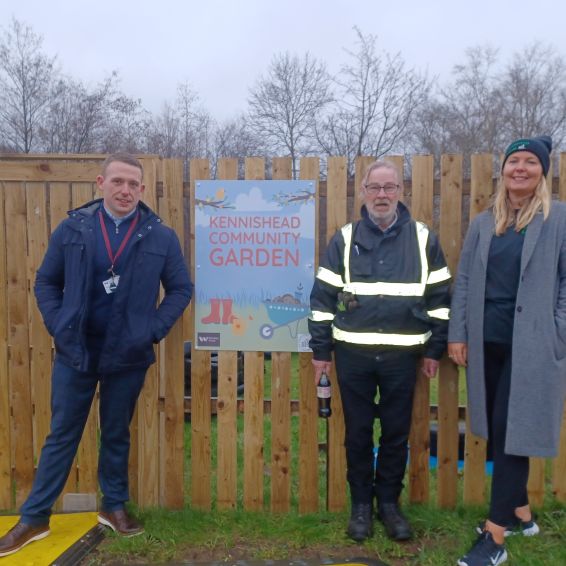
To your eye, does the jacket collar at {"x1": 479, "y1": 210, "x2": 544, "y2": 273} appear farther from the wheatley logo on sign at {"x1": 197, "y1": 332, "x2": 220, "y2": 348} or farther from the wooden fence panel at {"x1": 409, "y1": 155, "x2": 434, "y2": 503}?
the wheatley logo on sign at {"x1": 197, "y1": 332, "x2": 220, "y2": 348}

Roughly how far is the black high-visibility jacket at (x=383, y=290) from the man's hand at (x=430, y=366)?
0.05 meters

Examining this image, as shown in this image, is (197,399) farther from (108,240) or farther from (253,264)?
(108,240)

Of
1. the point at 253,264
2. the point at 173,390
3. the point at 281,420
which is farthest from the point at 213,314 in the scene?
the point at 281,420

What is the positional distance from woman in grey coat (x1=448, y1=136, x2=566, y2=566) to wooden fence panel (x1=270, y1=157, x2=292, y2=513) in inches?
44.3

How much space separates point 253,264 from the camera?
3.88 metres

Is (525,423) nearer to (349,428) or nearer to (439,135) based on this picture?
(349,428)

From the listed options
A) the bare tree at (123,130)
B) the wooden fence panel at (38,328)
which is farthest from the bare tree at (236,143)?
the wooden fence panel at (38,328)

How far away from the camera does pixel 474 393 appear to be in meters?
3.26

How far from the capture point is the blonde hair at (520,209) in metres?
3.11

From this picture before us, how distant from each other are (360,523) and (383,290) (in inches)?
55.0

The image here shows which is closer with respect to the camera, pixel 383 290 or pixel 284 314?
pixel 383 290

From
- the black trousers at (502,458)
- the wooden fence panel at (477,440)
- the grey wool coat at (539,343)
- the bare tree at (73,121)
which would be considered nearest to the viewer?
the grey wool coat at (539,343)

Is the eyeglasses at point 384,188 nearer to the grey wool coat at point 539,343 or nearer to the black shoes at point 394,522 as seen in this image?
the grey wool coat at point 539,343

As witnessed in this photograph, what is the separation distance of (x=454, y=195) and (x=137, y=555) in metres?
2.87
